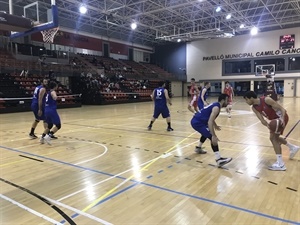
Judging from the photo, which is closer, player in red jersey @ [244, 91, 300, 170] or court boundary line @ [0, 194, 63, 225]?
court boundary line @ [0, 194, 63, 225]

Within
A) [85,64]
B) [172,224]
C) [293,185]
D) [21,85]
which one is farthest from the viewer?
[85,64]

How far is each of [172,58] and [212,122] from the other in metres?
34.9

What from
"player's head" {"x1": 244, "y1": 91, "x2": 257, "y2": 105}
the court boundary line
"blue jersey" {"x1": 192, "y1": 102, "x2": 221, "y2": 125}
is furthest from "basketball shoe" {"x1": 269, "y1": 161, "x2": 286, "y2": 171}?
the court boundary line

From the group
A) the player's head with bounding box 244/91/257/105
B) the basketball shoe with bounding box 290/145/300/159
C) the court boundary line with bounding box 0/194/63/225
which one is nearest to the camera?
the court boundary line with bounding box 0/194/63/225

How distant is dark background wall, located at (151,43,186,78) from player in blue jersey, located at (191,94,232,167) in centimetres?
3284

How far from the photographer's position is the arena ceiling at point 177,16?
22.2 metres

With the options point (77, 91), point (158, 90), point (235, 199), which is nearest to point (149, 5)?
point (77, 91)

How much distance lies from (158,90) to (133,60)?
2910cm

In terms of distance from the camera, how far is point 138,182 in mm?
4039

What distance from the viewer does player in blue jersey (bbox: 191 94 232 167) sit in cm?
466

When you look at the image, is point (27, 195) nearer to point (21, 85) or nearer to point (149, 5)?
point (21, 85)

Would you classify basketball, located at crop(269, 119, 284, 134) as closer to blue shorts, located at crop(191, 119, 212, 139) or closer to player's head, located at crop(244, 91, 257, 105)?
player's head, located at crop(244, 91, 257, 105)

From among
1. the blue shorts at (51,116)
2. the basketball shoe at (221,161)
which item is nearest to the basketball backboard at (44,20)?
the blue shorts at (51,116)

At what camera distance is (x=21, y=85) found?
1823cm
